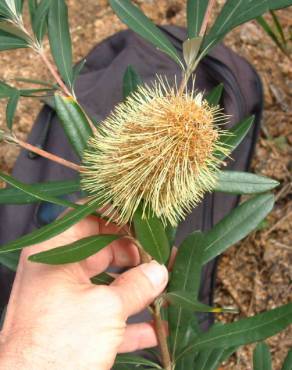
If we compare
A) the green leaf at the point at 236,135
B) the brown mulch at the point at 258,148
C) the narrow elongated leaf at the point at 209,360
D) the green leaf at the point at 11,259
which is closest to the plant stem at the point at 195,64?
the green leaf at the point at 236,135

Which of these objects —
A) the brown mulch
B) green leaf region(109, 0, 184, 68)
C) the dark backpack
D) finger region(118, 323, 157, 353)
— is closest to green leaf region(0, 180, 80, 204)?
green leaf region(109, 0, 184, 68)

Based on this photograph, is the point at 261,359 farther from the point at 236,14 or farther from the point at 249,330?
the point at 236,14

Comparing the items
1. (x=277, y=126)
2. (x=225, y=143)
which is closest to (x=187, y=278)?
(x=225, y=143)

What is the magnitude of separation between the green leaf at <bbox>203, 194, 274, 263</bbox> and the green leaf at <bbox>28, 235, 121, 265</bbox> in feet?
0.63

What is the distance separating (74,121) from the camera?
2.53ft

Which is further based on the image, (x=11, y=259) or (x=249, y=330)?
(x=11, y=259)

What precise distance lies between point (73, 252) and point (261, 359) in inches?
20.5

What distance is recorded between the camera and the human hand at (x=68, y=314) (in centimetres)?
67

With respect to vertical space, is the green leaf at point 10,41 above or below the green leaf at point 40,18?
below

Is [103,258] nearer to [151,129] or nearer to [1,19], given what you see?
[151,129]

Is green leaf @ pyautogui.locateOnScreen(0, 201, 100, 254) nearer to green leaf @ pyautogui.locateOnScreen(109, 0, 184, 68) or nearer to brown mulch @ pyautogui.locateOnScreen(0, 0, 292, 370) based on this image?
green leaf @ pyautogui.locateOnScreen(109, 0, 184, 68)

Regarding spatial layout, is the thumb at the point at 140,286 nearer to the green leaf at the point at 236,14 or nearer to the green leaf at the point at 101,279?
the green leaf at the point at 101,279

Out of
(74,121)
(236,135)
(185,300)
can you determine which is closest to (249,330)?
(185,300)

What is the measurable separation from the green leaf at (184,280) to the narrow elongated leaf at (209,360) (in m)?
0.11
